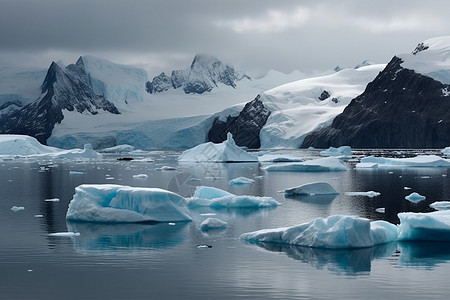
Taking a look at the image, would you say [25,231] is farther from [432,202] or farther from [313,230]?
[432,202]

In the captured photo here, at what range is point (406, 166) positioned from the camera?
6819 centimetres

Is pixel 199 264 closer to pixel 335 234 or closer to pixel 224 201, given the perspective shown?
pixel 335 234

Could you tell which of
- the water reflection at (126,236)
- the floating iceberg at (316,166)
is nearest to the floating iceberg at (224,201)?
the water reflection at (126,236)

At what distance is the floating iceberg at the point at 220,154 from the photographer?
79.1 m

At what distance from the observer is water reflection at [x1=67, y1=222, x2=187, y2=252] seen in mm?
21983

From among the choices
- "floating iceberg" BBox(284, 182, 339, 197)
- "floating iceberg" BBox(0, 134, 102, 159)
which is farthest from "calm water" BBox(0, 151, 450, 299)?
"floating iceberg" BBox(0, 134, 102, 159)

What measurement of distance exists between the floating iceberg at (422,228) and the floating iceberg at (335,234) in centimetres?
79

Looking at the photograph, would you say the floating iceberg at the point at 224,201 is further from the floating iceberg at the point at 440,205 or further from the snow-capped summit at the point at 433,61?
the snow-capped summit at the point at 433,61

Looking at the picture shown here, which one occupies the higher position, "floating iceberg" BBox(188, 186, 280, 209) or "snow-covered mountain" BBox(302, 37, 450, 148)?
"snow-covered mountain" BBox(302, 37, 450, 148)

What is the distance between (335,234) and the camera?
67.3 ft

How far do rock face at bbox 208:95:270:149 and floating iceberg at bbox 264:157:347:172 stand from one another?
4106 inches

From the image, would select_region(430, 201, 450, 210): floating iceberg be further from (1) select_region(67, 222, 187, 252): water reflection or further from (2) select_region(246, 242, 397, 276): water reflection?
(1) select_region(67, 222, 187, 252): water reflection

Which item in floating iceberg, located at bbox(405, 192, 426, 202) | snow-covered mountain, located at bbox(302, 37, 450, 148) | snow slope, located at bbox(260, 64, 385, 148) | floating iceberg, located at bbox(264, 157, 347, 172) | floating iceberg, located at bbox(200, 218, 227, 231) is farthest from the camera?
snow slope, located at bbox(260, 64, 385, 148)

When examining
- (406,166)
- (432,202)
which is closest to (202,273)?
(432,202)
